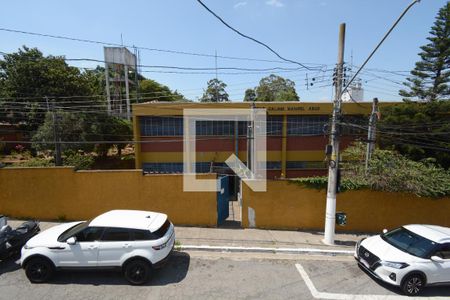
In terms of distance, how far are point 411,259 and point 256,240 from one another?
180 inches

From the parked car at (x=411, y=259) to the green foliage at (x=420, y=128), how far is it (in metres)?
Result: 10.8

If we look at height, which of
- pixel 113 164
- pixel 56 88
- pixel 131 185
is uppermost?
pixel 56 88

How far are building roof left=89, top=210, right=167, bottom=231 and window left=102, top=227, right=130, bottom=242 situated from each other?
10 centimetres

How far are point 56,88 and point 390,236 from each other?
30518 millimetres

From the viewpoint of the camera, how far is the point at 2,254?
277 inches

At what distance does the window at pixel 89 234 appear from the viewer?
643 centimetres

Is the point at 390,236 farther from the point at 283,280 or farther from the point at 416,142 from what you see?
the point at 416,142

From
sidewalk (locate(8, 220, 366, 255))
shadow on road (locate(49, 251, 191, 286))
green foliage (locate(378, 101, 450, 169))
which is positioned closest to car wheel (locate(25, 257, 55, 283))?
shadow on road (locate(49, 251, 191, 286))

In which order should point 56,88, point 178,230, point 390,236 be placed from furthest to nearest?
point 56,88 < point 178,230 < point 390,236

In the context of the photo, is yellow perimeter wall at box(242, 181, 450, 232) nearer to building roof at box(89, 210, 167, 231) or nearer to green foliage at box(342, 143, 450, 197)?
green foliage at box(342, 143, 450, 197)

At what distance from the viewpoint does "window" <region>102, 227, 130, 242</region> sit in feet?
21.1

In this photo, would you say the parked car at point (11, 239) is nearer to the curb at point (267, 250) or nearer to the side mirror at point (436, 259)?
the curb at point (267, 250)

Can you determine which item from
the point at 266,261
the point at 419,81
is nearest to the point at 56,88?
the point at 266,261

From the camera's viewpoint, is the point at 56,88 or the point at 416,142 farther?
the point at 56,88
